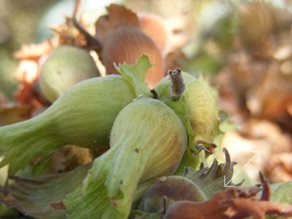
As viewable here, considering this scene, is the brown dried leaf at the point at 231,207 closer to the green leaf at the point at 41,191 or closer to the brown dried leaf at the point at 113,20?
the green leaf at the point at 41,191

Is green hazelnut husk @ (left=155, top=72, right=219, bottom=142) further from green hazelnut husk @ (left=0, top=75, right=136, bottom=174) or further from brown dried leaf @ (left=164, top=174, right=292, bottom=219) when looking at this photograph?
brown dried leaf @ (left=164, top=174, right=292, bottom=219)

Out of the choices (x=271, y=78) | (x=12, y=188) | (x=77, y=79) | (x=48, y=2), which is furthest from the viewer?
(x=48, y=2)

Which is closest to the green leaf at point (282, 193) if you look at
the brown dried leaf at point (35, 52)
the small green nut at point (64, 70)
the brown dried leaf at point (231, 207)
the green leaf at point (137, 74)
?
the brown dried leaf at point (231, 207)

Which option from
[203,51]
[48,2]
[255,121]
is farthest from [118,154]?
[48,2]

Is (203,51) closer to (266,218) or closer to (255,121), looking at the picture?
(255,121)

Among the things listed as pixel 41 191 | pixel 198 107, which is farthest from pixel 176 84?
pixel 41 191

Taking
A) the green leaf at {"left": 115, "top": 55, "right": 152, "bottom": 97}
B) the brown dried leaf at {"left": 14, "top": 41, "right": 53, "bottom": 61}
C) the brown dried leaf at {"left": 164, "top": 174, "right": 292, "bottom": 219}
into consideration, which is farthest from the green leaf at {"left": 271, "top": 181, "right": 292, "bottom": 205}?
the brown dried leaf at {"left": 14, "top": 41, "right": 53, "bottom": 61}
